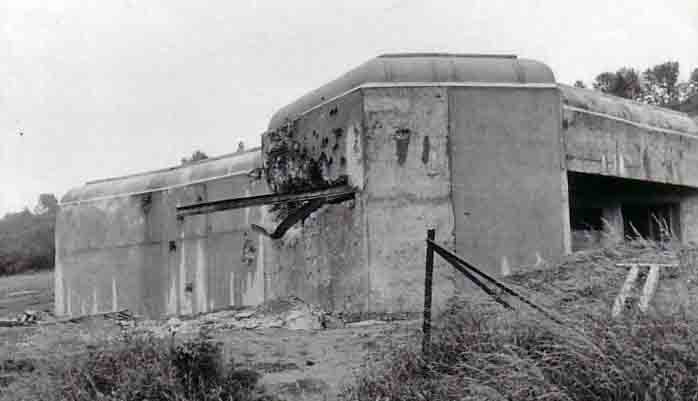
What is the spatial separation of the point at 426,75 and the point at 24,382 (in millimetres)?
5512

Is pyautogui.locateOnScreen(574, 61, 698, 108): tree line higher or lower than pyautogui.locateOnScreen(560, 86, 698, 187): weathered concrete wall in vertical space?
higher

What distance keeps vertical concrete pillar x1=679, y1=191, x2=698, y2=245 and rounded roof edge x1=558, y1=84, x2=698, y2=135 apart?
1.14 metres

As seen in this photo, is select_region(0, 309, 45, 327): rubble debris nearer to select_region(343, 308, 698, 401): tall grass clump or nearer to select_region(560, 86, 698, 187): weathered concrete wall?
select_region(343, 308, 698, 401): tall grass clump

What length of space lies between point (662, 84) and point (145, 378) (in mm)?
27675

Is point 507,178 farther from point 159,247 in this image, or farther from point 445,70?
point 159,247

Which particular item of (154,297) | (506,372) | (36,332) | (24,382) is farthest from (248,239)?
(506,372)

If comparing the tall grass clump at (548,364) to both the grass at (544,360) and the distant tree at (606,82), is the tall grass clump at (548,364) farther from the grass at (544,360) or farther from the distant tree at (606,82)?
the distant tree at (606,82)

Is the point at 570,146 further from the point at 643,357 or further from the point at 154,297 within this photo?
the point at 154,297

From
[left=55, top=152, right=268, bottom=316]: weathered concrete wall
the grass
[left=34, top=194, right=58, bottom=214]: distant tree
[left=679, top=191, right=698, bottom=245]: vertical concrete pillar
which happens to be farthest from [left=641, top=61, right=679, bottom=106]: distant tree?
[left=34, top=194, right=58, bottom=214]: distant tree

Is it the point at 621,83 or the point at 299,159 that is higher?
the point at 621,83

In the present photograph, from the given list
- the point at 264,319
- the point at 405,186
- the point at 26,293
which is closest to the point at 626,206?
the point at 405,186

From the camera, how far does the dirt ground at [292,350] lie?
576cm

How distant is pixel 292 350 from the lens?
7.04m

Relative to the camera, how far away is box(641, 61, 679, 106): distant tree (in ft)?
91.5
